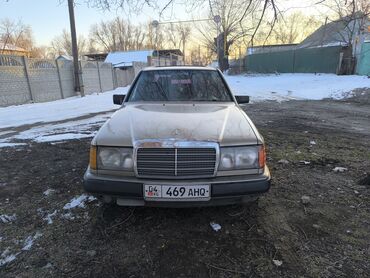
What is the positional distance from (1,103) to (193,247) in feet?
42.4

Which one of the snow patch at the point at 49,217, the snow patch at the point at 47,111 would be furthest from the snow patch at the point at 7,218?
the snow patch at the point at 47,111

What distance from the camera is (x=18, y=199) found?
393 cm

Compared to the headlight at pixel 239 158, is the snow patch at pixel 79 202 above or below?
below

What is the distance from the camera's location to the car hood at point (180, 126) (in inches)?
116

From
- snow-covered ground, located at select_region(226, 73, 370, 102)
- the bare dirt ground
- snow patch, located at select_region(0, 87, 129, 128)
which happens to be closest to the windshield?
the bare dirt ground

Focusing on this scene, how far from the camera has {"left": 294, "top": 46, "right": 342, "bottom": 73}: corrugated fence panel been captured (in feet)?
78.2

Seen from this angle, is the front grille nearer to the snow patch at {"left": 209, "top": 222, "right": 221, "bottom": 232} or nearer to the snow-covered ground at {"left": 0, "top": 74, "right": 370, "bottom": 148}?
the snow patch at {"left": 209, "top": 222, "right": 221, "bottom": 232}

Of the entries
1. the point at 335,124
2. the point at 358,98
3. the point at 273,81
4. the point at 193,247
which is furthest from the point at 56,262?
the point at 273,81

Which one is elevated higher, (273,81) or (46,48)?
(46,48)

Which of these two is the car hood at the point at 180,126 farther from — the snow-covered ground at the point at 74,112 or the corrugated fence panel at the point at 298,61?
the corrugated fence panel at the point at 298,61

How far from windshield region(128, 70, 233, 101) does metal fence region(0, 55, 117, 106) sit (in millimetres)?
10846

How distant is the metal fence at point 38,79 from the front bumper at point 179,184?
40.4ft

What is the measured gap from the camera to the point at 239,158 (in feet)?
9.69

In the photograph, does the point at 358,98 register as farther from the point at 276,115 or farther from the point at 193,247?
the point at 193,247
